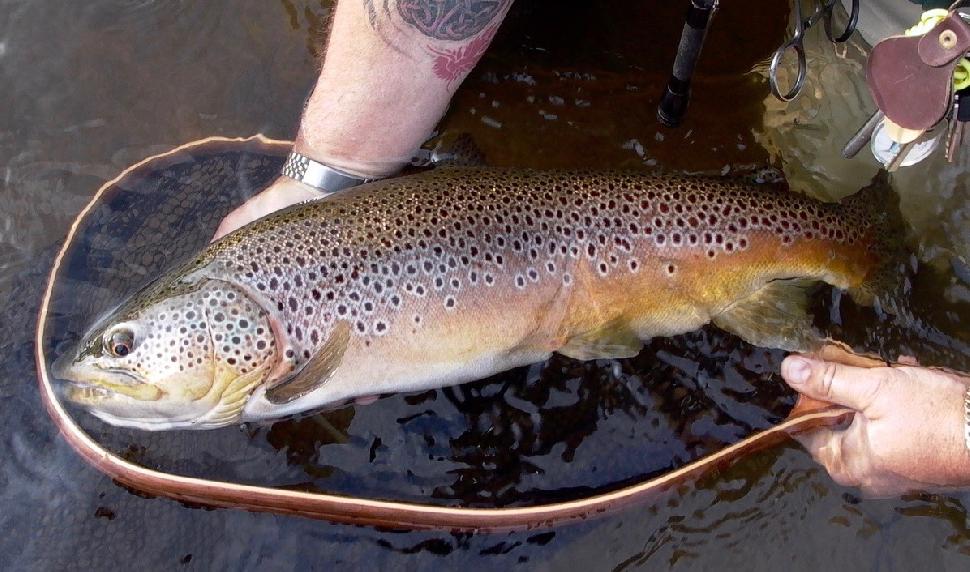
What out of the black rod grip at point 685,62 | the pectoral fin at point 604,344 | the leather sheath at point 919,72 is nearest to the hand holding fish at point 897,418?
the pectoral fin at point 604,344

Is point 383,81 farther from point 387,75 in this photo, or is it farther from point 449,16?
point 449,16

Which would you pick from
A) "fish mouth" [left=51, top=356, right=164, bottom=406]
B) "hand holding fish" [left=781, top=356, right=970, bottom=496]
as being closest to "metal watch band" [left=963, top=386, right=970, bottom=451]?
"hand holding fish" [left=781, top=356, right=970, bottom=496]

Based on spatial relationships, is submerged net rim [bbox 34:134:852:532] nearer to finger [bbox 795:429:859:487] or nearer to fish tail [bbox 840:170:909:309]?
finger [bbox 795:429:859:487]

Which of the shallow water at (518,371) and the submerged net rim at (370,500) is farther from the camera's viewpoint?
the shallow water at (518,371)

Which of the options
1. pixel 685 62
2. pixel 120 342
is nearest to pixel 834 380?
pixel 685 62

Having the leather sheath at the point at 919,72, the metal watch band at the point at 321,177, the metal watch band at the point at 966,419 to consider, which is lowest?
the metal watch band at the point at 966,419

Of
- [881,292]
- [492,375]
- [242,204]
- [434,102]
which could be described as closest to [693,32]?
[434,102]

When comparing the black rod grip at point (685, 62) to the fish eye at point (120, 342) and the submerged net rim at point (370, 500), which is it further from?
the fish eye at point (120, 342)

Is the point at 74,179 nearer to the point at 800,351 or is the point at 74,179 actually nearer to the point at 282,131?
the point at 282,131
